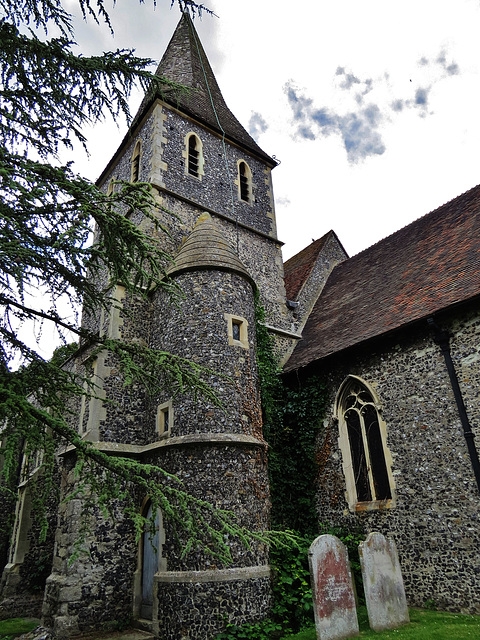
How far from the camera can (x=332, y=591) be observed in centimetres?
666

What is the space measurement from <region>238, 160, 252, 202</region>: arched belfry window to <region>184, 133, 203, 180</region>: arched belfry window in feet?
5.08

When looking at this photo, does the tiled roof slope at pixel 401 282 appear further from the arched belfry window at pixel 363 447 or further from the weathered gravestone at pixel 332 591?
the weathered gravestone at pixel 332 591

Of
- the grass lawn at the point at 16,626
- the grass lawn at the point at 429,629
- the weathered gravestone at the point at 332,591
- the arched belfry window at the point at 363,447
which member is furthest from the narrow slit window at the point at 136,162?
the grass lawn at the point at 429,629

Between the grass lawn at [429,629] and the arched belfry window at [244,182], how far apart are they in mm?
11485

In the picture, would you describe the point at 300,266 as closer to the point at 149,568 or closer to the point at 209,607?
the point at 149,568

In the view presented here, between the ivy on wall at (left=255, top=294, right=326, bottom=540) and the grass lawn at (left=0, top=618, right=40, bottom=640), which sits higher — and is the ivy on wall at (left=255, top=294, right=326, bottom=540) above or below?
above

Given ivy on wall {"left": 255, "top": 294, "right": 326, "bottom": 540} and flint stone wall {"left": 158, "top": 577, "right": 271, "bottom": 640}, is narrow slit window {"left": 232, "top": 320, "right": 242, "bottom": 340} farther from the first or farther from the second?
flint stone wall {"left": 158, "top": 577, "right": 271, "bottom": 640}

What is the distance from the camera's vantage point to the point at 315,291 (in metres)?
14.9

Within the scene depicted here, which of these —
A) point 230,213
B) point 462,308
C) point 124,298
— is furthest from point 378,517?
point 230,213

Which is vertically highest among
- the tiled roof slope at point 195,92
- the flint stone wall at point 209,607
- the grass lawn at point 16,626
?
the tiled roof slope at point 195,92

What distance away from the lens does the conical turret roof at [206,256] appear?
9891 mm

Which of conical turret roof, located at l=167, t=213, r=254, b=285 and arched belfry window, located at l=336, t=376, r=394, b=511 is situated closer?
arched belfry window, located at l=336, t=376, r=394, b=511

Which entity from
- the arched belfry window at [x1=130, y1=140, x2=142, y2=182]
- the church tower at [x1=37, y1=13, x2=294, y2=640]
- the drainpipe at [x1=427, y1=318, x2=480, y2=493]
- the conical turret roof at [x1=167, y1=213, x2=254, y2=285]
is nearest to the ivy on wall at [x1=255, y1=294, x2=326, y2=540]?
the church tower at [x1=37, y1=13, x2=294, y2=640]

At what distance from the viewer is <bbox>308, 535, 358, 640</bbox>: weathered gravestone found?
252 inches
